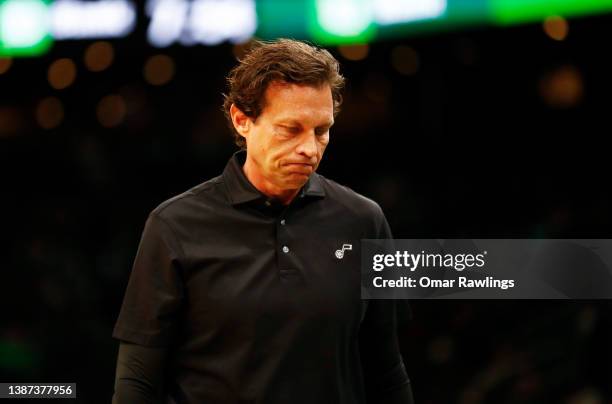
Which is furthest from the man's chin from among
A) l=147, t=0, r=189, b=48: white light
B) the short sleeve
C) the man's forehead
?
l=147, t=0, r=189, b=48: white light

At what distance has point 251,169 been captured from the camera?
1676 millimetres

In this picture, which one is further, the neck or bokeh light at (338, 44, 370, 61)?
bokeh light at (338, 44, 370, 61)

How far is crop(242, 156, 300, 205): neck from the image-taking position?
5.45 feet

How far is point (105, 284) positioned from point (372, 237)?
2198mm

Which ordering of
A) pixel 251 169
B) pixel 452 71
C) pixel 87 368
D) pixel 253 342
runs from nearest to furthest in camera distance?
pixel 253 342
pixel 251 169
pixel 87 368
pixel 452 71

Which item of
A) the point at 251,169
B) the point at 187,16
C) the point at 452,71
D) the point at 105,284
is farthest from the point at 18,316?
the point at 251,169

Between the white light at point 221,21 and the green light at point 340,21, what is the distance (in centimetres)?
24

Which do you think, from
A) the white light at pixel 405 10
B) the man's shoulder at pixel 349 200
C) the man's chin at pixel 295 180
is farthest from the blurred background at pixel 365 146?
the man's chin at pixel 295 180

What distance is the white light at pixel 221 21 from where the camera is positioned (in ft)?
11.4

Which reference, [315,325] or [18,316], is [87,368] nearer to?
[18,316]

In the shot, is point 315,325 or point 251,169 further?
point 251,169

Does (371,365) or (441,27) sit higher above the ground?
(441,27)

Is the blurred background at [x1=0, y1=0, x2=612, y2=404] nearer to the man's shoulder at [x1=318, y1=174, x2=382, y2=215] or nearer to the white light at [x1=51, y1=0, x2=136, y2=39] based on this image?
the white light at [x1=51, y1=0, x2=136, y2=39]

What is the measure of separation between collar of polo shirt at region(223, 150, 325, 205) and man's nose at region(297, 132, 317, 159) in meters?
0.12
